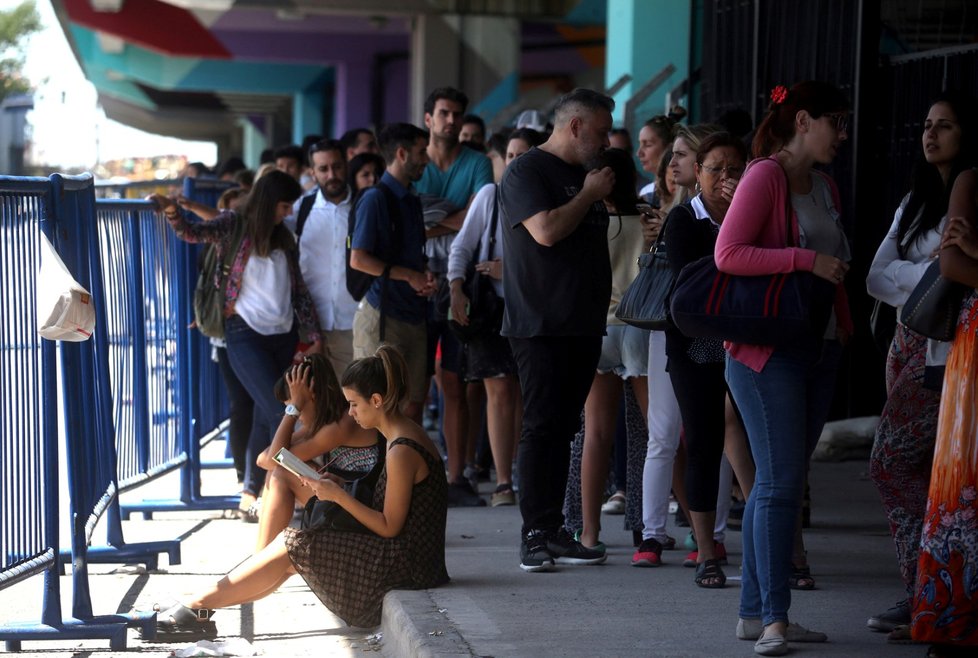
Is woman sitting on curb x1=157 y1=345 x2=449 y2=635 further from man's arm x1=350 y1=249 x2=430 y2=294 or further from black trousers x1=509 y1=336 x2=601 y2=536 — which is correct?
man's arm x1=350 y1=249 x2=430 y2=294

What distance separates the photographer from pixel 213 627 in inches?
235

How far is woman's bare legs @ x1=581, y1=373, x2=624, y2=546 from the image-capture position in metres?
6.82

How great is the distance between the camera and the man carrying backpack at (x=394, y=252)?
7738mm

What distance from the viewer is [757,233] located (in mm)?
4840

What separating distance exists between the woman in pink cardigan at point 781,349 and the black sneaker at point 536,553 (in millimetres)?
1483

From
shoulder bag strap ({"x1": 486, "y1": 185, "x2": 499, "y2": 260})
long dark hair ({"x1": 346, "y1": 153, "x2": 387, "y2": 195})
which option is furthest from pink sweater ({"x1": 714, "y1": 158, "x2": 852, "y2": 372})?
long dark hair ({"x1": 346, "y1": 153, "x2": 387, "y2": 195})

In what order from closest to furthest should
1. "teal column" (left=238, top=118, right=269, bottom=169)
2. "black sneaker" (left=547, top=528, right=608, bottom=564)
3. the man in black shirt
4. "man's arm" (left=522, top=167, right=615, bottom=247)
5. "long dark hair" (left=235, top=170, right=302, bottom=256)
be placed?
"man's arm" (left=522, top=167, right=615, bottom=247) < the man in black shirt < "black sneaker" (left=547, top=528, right=608, bottom=564) < "long dark hair" (left=235, top=170, right=302, bottom=256) < "teal column" (left=238, top=118, right=269, bottom=169)

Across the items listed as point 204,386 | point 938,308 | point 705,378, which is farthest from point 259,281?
point 938,308

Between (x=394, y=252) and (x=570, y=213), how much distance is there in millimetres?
1835

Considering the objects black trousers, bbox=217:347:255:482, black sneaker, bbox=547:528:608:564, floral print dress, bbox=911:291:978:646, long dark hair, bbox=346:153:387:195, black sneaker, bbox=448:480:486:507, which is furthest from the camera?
long dark hair, bbox=346:153:387:195

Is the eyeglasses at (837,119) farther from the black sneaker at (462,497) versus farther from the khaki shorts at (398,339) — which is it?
the black sneaker at (462,497)

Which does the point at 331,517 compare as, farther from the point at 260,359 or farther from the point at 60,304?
the point at 260,359

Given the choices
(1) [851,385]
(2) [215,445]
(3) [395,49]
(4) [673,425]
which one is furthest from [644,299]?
(3) [395,49]

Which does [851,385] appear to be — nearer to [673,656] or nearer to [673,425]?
[673,425]
